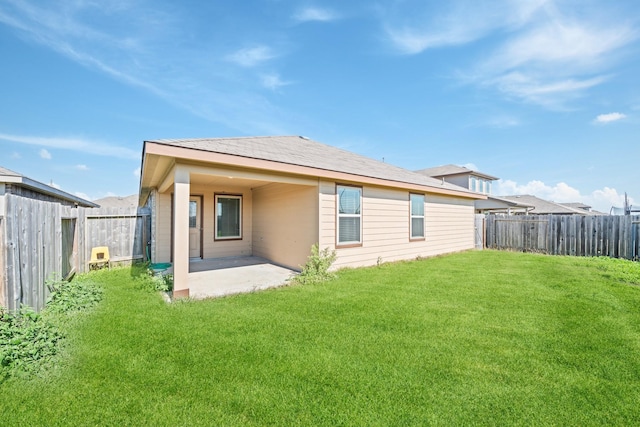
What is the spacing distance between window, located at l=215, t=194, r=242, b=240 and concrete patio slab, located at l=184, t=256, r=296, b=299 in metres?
1.08

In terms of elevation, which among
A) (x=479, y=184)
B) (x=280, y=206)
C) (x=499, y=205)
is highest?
Answer: (x=479, y=184)

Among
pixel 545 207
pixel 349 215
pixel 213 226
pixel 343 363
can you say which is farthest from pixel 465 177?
pixel 343 363

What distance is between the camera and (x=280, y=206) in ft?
28.8

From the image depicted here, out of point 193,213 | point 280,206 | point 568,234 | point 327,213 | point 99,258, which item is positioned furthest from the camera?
point 568,234

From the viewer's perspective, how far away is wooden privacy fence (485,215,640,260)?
1019cm

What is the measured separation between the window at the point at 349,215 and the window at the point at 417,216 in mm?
2792

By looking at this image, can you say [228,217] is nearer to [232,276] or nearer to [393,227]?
[232,276]

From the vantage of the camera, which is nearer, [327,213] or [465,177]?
[327,213]

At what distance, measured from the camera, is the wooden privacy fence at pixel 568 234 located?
10.2 m

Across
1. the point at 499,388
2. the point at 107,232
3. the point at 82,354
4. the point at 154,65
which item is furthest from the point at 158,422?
the point at 154,65

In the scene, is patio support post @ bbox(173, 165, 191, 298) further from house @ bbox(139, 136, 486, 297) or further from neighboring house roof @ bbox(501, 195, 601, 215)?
neighboring house roof @ bbox(501, 195, 601, 215)

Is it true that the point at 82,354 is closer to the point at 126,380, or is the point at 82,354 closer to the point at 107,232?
the point at 126,380

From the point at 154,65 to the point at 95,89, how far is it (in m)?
2.17

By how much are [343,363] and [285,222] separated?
594 centimetres
